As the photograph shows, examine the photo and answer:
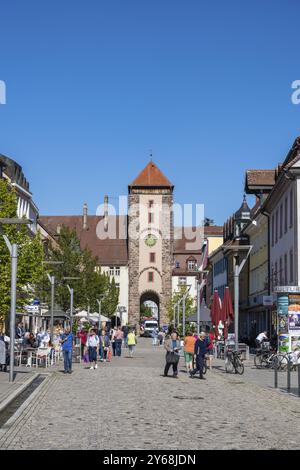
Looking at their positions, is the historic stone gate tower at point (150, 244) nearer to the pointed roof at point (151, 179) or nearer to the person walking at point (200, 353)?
the pointed roof at point (151, 179)

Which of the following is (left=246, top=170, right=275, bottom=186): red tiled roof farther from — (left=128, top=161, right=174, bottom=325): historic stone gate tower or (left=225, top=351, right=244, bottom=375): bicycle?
(left=128, top=161, right=174, bottom=325): historic stone gate tower

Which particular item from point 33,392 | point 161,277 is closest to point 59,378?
point 33,392

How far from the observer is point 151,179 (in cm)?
12638

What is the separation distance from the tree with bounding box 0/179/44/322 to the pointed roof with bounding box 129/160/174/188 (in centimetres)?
8453

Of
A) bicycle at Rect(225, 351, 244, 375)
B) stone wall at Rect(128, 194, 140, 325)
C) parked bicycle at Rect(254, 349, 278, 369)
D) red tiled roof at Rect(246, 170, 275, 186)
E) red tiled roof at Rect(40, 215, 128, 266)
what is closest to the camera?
bicycle at Rect(225, 351, 244, 375)

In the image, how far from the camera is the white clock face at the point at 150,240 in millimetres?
122938

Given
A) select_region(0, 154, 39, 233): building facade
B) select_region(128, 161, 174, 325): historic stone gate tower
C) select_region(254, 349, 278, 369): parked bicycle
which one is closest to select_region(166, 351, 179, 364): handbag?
select_region(254, 349, 278, 369): parked bicycle

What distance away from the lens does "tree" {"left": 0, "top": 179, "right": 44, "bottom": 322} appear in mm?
36875

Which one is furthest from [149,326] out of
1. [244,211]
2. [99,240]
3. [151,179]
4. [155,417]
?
[155,417]

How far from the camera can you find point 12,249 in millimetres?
26141

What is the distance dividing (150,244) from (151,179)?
33.1ft

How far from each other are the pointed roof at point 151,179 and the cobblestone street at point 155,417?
99860mm
